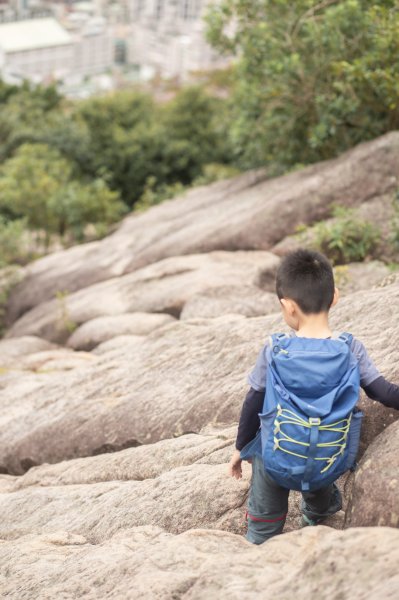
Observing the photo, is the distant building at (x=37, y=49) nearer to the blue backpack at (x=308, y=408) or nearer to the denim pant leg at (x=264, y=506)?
the denim pant leg at (x=264, y=506)

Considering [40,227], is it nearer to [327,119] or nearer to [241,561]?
[327,119]

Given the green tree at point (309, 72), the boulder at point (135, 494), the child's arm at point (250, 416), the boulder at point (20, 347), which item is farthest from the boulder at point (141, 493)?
the green tree at point (309, 72)

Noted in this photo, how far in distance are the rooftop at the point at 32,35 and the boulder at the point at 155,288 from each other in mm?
162920

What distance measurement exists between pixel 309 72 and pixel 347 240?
6.30 metres

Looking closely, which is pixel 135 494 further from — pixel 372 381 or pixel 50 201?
pixel 50 201

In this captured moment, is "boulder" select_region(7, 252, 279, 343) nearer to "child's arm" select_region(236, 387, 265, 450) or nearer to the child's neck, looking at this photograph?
"child's arm" select_region(236, 387, 265, 450)

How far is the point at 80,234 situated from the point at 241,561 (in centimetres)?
2486

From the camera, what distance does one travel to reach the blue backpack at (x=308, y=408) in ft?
16.8

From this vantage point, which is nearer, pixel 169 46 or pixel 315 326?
pixel 315 326

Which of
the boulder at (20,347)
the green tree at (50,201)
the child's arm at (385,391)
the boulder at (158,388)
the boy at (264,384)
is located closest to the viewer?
the boy at (264,384)

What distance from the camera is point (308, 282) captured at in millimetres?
5285

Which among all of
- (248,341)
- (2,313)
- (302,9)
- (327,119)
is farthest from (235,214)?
(248,341)

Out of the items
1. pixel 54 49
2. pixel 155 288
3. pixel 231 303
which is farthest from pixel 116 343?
pixel 54 49

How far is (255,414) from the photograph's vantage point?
18.5 feet
